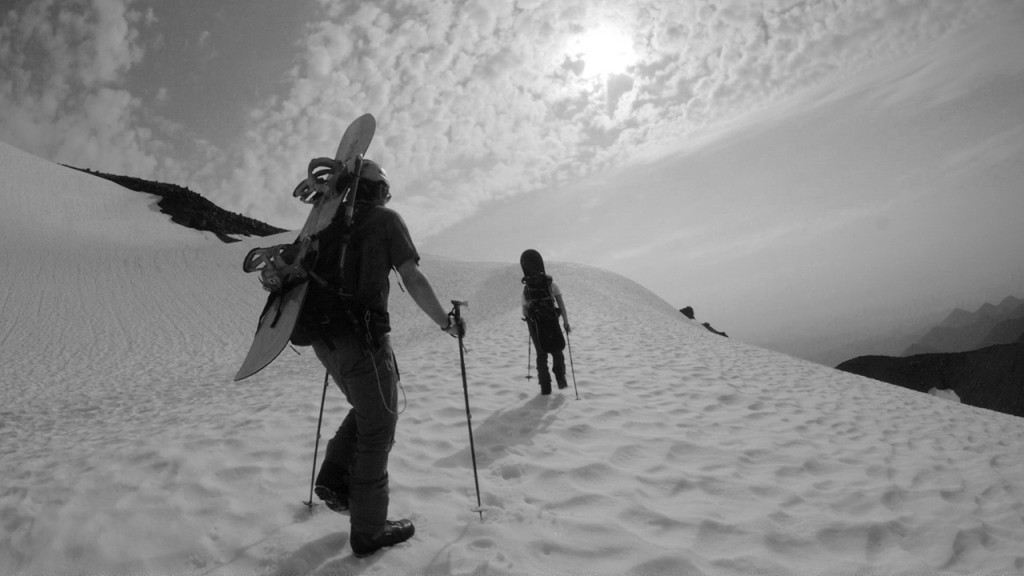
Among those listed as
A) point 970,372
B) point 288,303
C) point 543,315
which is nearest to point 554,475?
point 288,303

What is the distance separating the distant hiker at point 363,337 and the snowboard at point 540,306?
457 cm

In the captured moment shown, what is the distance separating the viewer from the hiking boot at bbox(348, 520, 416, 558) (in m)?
3.02

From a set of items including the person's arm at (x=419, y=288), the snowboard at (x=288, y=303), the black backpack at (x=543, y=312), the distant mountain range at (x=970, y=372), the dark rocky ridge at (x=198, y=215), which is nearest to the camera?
the snowboard at (x=288, y=303)

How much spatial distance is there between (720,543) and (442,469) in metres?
2.60

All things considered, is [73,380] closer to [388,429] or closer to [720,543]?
[388,429]

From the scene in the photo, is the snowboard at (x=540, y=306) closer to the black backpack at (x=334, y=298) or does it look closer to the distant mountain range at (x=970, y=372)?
the black backpack at (x=334, y=298)

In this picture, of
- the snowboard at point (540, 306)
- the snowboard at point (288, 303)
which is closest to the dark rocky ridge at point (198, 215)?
the snowboard at point (540, 306)

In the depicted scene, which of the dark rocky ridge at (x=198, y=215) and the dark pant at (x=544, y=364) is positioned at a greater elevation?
the dark rocky ridge at (x=198, y=215)

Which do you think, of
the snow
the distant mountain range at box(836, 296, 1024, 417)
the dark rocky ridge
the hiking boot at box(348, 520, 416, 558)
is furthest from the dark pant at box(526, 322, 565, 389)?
the dark rocky ridge

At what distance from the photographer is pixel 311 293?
308cm

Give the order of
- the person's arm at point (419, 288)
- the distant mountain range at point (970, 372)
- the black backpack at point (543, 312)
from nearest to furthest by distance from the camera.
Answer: the person's arm at point (419, 288)
the black backpack at point (543, 312)
the distant mountain range at point (970, 372)

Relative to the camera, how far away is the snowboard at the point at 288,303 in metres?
2.95

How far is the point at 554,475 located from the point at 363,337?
2.54 meters

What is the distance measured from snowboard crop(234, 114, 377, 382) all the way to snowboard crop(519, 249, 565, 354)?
4.52m
